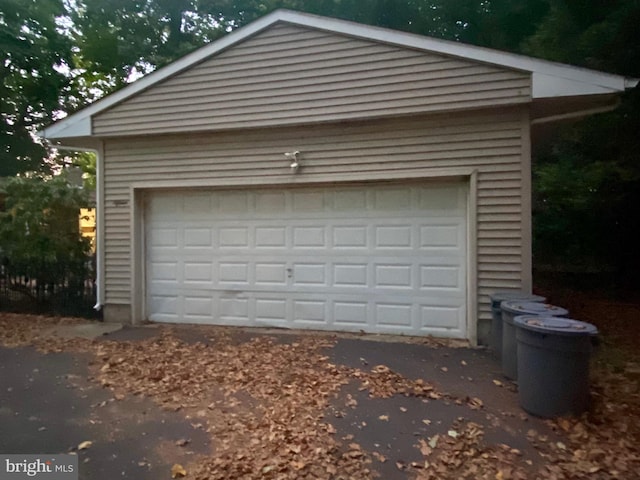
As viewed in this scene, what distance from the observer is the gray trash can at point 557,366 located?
3701mm

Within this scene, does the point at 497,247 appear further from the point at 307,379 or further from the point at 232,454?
the point at 232,454

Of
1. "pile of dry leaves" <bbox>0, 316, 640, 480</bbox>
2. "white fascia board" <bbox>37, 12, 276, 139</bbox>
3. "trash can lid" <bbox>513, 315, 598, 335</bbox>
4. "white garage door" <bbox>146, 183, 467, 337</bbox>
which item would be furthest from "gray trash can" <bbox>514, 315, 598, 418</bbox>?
"white fascia board" <bbox>37, 12, 276, 139</bbox>

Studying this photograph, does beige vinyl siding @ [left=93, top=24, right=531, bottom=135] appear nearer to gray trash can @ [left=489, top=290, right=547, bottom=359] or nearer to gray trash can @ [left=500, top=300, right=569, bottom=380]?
gray trash can @ [left=489, top=290, right=547, bottom=359]

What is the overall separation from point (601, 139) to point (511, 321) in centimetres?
503

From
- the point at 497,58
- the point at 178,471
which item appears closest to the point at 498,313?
the point at 497,58

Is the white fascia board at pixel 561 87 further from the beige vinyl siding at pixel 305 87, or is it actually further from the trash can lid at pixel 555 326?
the trash can lid at pixel 555 326

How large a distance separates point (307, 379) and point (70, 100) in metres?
16.8

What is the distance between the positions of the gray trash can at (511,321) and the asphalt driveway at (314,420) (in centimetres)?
15

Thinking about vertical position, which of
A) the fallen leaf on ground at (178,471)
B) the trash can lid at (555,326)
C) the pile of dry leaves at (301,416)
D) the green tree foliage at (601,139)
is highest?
the green tree foliage at (601,139)

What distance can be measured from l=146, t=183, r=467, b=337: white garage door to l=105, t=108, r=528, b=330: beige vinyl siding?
0.31 m

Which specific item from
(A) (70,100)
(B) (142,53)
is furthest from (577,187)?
(A) (70,100)

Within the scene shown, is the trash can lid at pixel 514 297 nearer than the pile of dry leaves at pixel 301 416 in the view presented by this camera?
No

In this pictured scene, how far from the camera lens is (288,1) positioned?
548 inches

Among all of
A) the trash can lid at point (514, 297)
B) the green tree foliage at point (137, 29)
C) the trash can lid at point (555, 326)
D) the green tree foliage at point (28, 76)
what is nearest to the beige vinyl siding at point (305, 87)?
the trash can lid at point (514, 297)
